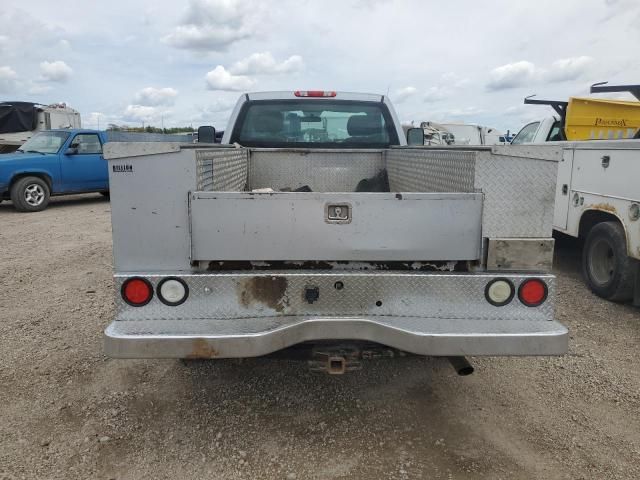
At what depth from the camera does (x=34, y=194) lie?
12117mm

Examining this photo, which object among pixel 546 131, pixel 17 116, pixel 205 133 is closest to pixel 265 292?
pixel 205 133

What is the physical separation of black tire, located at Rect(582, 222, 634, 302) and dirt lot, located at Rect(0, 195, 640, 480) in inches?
33.2

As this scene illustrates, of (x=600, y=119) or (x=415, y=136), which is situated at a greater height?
(x=600, y=119)

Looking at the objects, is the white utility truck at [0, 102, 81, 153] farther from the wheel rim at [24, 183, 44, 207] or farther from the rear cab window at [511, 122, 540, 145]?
the rear cab window at [511, 122, 540, 145]

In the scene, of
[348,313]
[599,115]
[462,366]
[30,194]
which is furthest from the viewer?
[30,194]

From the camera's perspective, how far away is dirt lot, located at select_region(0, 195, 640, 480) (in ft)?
9.29

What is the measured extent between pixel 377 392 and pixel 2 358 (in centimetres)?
294

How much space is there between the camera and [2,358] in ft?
13.6

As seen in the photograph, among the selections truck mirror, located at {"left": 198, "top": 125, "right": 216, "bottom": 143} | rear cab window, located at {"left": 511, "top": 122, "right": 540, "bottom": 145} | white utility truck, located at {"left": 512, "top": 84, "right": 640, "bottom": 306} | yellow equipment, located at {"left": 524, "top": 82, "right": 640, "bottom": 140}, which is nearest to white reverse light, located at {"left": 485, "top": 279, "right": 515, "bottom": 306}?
white utility truck, located at {"left": 512, "top": 84, "right": 640, "bottom": 306}

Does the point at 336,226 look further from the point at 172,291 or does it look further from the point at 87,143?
the point at 87,143

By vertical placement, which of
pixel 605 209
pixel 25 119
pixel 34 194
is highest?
pixel 25 119

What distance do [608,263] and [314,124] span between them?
3582mm

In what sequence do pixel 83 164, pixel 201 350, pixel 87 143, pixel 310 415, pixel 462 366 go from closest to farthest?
pixel 201 350, pixel 462 366, pixel 310 415, pixel 83 164, pixel 87 143

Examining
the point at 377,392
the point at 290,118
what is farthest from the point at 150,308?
the point at 290,118
